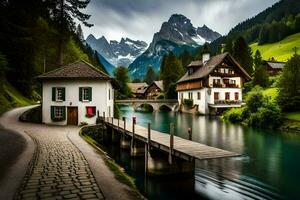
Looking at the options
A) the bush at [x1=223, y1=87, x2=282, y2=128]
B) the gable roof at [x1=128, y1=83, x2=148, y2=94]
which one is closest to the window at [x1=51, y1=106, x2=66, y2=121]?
the bush at [x1=223, y1=87, x2=282, y2=128]

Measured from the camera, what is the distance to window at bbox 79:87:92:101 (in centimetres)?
3472

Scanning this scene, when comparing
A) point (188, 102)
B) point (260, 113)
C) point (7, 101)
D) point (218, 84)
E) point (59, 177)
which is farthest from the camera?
point (188, 102)

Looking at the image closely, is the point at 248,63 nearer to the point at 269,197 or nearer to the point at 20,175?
the point at 269,197

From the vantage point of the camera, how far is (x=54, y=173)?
1272cm

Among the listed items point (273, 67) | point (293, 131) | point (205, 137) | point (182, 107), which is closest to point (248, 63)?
point (273, 67)

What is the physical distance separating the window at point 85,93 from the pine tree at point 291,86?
26179 mm

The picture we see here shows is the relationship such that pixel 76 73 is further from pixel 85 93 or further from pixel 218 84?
pixel 218 84

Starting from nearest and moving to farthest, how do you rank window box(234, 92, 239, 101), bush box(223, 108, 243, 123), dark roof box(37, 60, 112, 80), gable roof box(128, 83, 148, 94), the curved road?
the curved road
dark roof box(37, 60, 112, 80)
bush box(223, 108, 243, 123)
window box(234, 92, 239, 101)
gable roof box(128, 83, 148, 94)

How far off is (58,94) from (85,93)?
327 centimetres

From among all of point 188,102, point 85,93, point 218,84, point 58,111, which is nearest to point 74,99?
point 85,93

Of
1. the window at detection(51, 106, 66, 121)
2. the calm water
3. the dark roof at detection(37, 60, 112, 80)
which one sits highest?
the dark roof at detection(37, 60, 112, 80)

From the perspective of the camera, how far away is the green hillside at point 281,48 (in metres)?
123

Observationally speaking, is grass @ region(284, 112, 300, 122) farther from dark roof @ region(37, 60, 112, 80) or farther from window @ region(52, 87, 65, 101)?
window @ region(52, 87, 65, 101)

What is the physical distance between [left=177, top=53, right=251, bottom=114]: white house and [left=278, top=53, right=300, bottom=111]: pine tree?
947 inches
